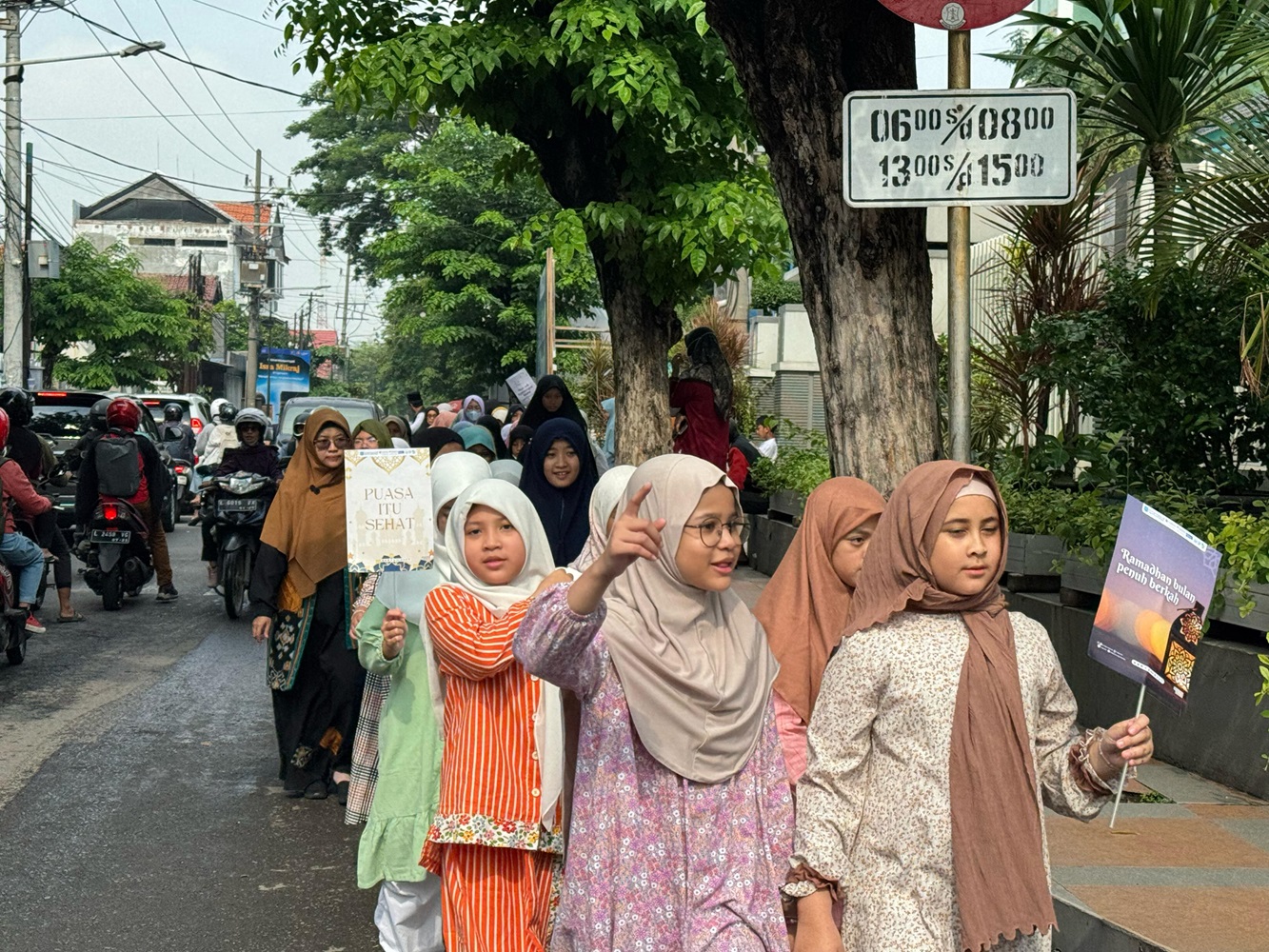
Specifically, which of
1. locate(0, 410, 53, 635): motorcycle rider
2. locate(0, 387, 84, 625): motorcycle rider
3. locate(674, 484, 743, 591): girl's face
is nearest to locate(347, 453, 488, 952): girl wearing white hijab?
locate(674, 484, 743, 591): girl's face

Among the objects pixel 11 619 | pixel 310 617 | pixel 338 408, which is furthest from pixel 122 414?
pixel 338 408

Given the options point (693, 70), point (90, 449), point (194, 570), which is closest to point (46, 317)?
point (194, 570)

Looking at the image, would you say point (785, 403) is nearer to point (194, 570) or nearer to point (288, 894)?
point (194, 570)

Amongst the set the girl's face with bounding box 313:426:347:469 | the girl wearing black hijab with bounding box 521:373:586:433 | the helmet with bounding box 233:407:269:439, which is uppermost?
the girl wearing black hijab with bounding box 521:373:586:433

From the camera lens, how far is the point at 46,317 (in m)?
35.4

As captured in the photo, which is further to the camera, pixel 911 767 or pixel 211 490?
pixel 211 490

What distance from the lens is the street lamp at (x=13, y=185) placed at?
25547mm

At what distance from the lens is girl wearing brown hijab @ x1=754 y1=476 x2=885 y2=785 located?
12.4 feet

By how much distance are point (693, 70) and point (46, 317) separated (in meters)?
25.9

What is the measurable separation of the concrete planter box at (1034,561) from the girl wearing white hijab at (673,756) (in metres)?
5.84

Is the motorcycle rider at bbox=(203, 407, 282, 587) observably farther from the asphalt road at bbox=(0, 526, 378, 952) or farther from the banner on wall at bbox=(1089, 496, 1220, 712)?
the banner on wall at bbox=(1089, 496, 1220, 712)

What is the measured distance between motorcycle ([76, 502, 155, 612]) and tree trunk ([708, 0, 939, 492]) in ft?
28.7

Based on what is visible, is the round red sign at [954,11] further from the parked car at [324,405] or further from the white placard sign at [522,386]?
the parked car at [324,405]

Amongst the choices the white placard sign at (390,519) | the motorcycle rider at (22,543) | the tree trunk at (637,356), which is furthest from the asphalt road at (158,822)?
the tree trunk at (637,356)
